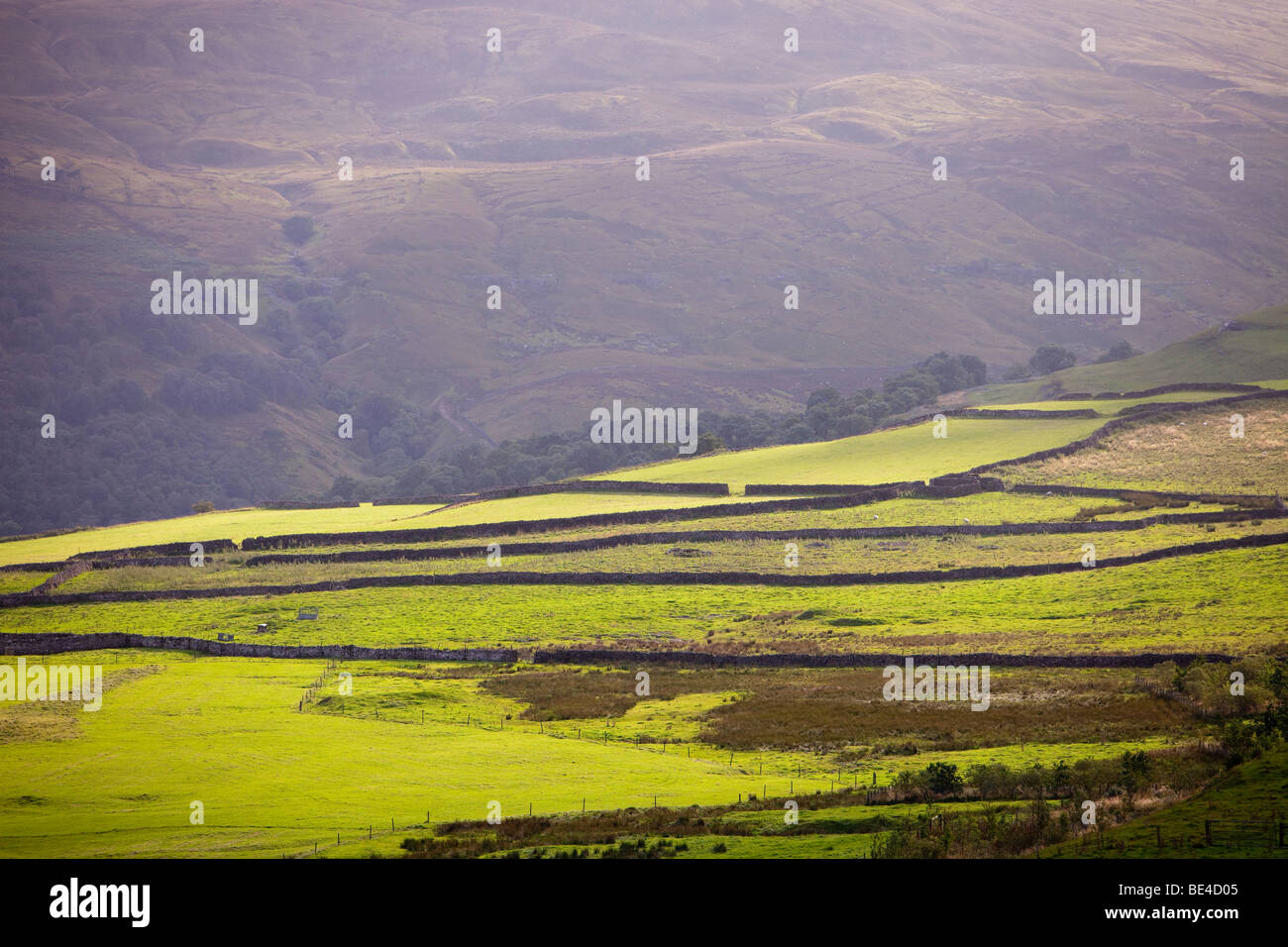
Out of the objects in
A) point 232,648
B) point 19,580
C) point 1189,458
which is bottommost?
point 232,648

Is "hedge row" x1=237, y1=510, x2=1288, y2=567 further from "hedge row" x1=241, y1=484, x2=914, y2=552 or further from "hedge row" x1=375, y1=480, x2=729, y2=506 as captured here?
"hedge row" x1=375, y1=480, x2=729, y2=506

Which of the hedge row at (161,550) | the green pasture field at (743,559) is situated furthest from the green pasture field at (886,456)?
the hedge row at (161,550)

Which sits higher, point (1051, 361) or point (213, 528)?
point (1051, 361)

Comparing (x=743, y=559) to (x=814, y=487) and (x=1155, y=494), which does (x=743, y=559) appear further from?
(x=1155, y=494)

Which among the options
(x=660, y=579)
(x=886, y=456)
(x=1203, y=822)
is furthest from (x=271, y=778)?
(x=886, y=456)
